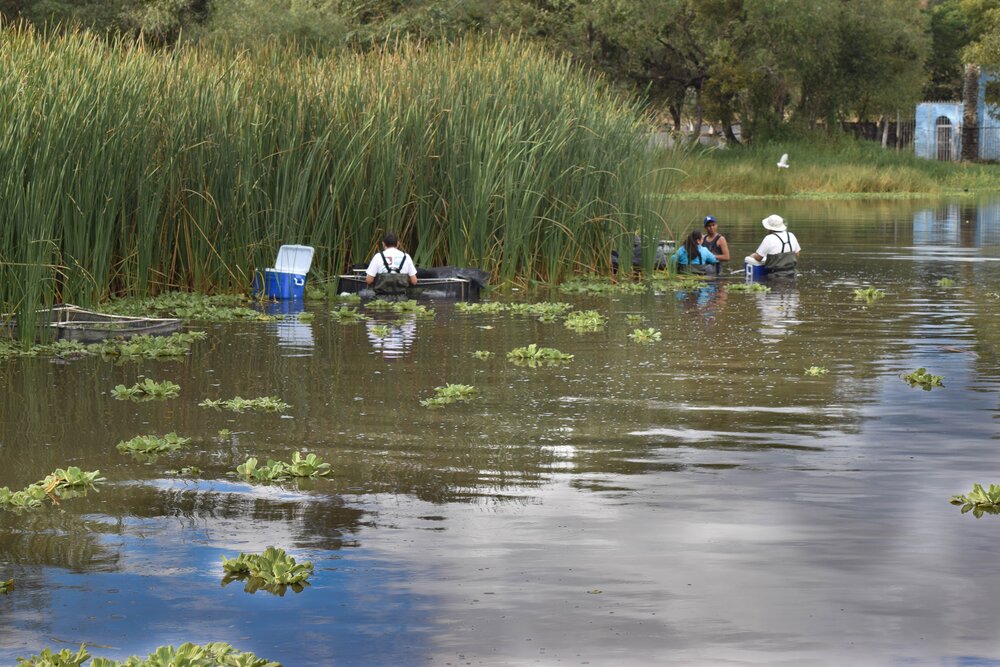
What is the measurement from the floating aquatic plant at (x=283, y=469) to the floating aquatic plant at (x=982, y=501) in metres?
3.65

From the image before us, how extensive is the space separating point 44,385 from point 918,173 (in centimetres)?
4972

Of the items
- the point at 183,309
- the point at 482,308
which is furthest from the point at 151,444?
the point at 482,308

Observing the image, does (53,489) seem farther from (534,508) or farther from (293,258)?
(293,258)

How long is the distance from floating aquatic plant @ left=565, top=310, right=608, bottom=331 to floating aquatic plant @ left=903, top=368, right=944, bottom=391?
4.78 meters

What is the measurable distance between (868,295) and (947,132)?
5145cm

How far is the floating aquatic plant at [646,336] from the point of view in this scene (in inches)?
629

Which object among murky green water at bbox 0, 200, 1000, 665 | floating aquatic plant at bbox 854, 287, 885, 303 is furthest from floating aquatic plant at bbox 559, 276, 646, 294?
murky green water at bbox 0, 200, 1000, 665

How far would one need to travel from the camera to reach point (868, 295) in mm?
20688

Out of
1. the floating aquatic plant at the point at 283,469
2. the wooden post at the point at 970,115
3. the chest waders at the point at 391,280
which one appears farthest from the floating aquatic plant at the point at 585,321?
the wooden post at the point at 970,115

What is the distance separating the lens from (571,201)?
21.8 meters

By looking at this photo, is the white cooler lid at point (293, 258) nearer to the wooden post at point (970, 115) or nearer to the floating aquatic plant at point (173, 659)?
the floating aquatic plant at point (173, 659)

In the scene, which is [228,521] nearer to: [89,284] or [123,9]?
[89,284]

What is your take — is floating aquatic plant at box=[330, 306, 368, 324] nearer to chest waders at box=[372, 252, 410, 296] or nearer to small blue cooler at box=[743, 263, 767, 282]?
chest waders at box=[372, 252, 410, 296]

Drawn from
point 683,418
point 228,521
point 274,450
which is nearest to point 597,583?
point 228,521
